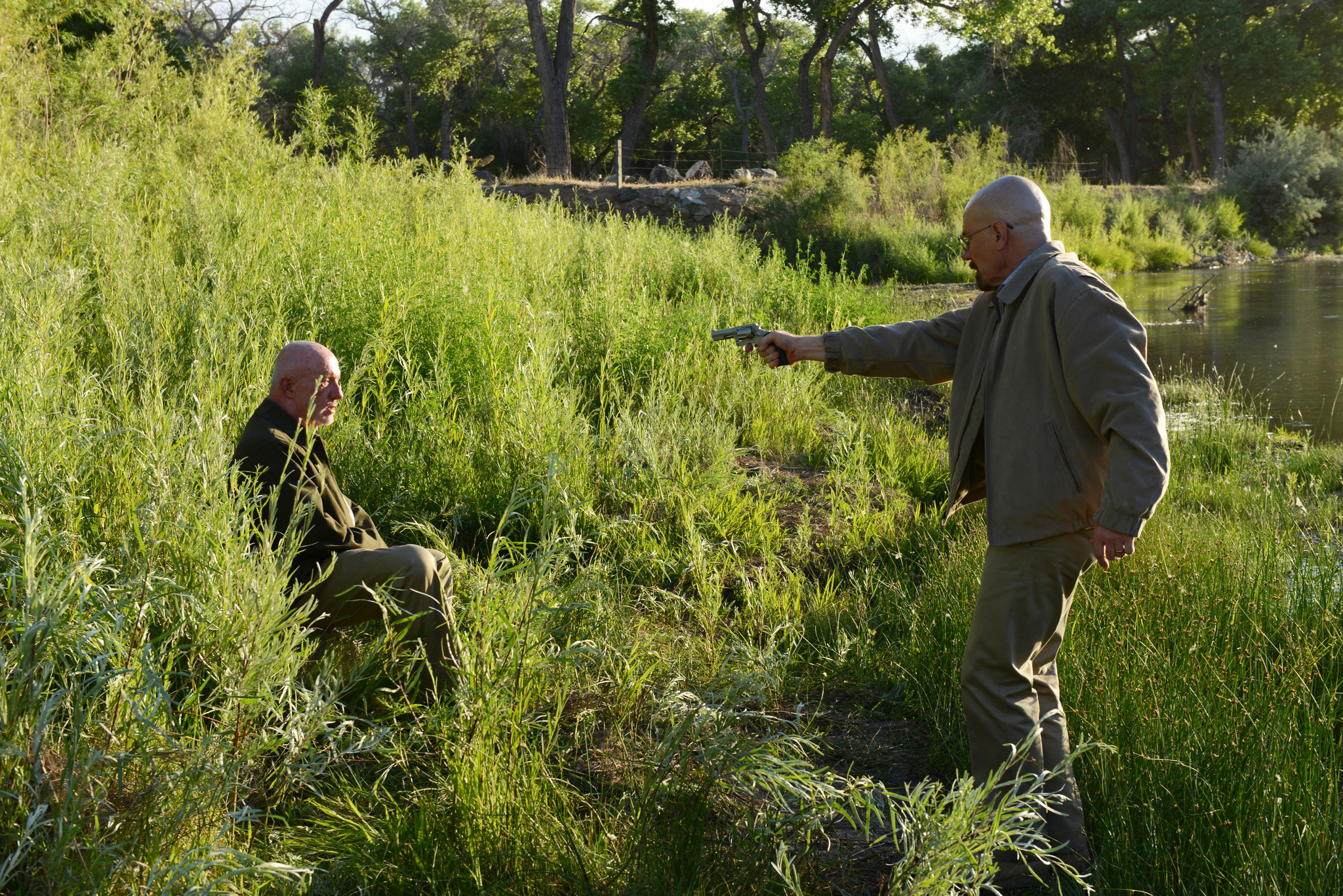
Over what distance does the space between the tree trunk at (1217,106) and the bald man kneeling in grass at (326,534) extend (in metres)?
43.0

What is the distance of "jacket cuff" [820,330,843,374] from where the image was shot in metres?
3.61

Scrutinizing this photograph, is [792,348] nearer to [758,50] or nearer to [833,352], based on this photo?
[833,352]

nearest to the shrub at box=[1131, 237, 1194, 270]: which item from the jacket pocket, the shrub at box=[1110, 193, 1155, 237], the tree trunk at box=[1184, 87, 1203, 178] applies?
the shrub at box=[1110, 193, 1155, 237]

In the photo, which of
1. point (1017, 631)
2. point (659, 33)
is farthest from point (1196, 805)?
point (659, 33)

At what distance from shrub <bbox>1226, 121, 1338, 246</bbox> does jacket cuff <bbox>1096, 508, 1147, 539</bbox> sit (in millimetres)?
33352

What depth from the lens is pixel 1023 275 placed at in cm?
290

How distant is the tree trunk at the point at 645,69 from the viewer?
32531mm

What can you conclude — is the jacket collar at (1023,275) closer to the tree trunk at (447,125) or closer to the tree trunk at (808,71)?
the tree trunk at (808,71)

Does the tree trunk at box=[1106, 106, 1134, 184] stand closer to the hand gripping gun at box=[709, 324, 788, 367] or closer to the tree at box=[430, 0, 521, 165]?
the tree at box=[430, 0, 521, 165]

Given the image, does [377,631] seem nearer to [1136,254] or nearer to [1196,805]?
[1196,805]

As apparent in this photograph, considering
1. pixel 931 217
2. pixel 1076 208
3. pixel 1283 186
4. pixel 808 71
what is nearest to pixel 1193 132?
pixel 1283 186

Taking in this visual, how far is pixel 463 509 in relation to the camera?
15.0ft

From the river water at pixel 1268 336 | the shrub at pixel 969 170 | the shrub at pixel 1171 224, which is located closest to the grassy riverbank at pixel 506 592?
the river water at pixel 1268 336

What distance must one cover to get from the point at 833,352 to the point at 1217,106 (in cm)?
4513
